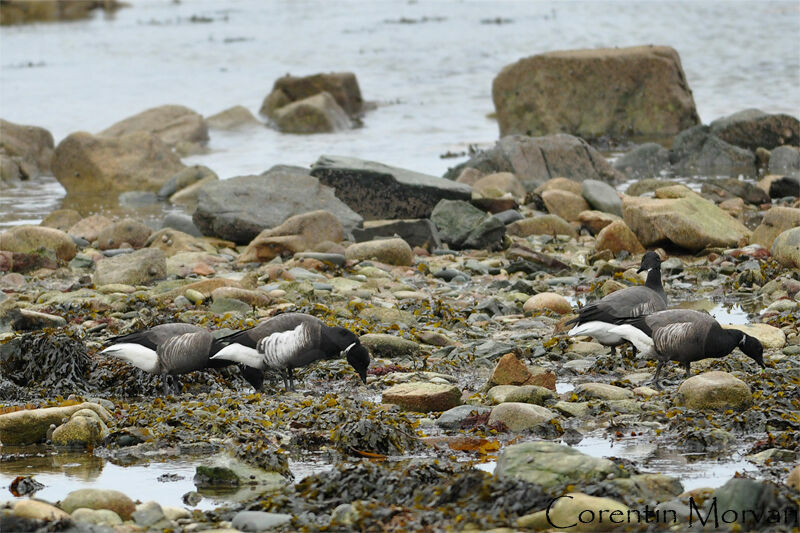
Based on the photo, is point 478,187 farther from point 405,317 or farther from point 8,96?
point 8,96

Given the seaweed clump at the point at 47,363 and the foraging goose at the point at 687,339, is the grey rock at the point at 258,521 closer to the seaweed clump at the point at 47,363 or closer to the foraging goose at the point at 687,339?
the seaweed clump at the point at 47,363

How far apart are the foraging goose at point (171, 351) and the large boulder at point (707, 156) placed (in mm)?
15890

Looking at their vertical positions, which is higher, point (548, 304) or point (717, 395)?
point (717, 395)

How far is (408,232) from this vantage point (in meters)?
15.1

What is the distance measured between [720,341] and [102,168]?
16.9 metres

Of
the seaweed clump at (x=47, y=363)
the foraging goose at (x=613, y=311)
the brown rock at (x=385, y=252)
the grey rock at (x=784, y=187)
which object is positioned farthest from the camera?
the grey rock at (x=784, y=187)

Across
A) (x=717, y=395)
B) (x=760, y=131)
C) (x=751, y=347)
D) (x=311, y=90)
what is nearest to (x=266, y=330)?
(x=717, y=395)

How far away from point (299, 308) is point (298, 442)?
3.59 meters

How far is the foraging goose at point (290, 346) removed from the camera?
861 centimetres

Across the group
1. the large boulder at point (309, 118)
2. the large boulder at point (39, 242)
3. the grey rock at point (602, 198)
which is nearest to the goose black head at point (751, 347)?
the grey rock at point (602, 198)

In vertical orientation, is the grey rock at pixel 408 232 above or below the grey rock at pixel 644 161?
above

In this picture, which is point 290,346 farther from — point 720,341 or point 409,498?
point 720,341

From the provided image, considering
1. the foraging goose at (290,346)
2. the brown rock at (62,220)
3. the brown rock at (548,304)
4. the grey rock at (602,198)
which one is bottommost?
the brown rock at (62,220)

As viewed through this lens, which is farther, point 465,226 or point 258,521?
point 465,226
